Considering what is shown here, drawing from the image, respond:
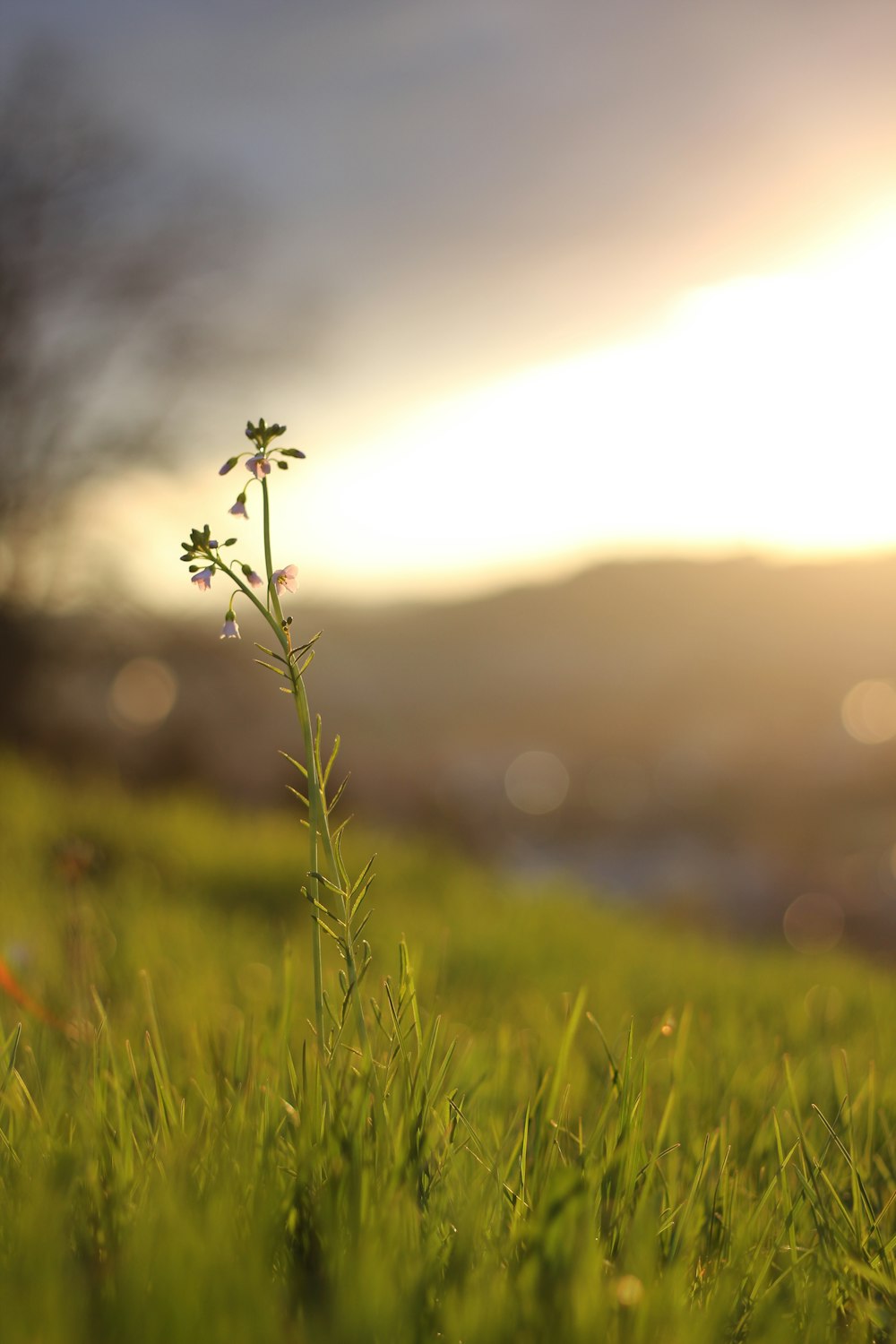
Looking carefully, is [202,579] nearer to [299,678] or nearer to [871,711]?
[299,678]

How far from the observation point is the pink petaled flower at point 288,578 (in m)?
1.34

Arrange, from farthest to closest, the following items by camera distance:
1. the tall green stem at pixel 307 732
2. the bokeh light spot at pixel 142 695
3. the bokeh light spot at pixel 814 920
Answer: the bokeh light spot at pixel 142 695, the bokeh light spot at pixel 814 920, the tall green stem at pixel 307 732

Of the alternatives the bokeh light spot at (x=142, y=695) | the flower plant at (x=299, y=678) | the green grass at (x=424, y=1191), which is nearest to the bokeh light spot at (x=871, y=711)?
the bokeh light spot at (x=142, y=695)

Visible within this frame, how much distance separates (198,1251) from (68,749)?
32.7ft

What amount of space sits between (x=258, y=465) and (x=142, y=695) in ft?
34.4

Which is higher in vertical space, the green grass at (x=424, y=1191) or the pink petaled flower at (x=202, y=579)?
the pink petaled flower at (x=202, y=579)

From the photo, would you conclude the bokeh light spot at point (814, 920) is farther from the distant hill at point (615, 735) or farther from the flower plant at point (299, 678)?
the flower plant at point (299, 678)

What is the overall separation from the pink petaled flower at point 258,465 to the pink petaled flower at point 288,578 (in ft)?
0.41

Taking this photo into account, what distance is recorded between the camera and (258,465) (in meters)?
1.36

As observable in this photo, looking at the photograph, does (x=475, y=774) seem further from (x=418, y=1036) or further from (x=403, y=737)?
(x=418, y=1036)

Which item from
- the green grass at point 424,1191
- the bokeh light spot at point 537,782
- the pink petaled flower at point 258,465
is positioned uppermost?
the pink petaled flower at point 258,465

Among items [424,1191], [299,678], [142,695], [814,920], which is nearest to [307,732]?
[299,678]

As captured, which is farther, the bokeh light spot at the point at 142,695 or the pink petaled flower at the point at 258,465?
the bokeh light spot at the point at 142,695

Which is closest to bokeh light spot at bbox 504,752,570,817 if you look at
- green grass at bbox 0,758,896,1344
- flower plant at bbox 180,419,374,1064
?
green grass at bbox 0,758,896,1344
